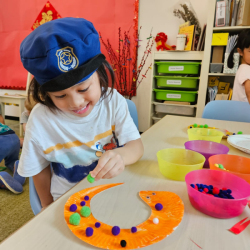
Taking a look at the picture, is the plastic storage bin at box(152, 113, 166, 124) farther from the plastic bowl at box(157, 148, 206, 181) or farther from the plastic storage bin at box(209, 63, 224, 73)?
the plastic bowl at box(157, 148, 206, 181)

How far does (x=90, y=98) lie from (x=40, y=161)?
28cm

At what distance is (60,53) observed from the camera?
504mm

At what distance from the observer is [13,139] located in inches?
68.4

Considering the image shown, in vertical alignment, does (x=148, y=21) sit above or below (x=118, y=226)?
above

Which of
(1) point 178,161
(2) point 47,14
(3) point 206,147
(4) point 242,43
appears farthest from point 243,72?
(2) point 47,14

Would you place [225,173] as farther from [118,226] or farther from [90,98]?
[90,98]

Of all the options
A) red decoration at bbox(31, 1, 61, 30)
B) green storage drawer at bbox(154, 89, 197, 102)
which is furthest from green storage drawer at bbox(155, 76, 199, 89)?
red decoration at bbox(31, 1, 61, 30)

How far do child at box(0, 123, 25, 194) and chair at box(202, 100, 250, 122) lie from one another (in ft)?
4.64

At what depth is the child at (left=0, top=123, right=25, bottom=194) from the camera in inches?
58.1

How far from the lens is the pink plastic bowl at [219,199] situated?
0.40 meters

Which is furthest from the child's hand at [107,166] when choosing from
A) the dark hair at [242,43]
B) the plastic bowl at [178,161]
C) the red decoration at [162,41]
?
the red decoration at [162,41]

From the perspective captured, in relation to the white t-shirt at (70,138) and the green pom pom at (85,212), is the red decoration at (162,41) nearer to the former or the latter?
the white t-shirt at (70,138)

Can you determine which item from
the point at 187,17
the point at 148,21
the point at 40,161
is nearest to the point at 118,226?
the point at 40,161

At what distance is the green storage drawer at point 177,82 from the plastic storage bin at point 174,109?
22 cm
